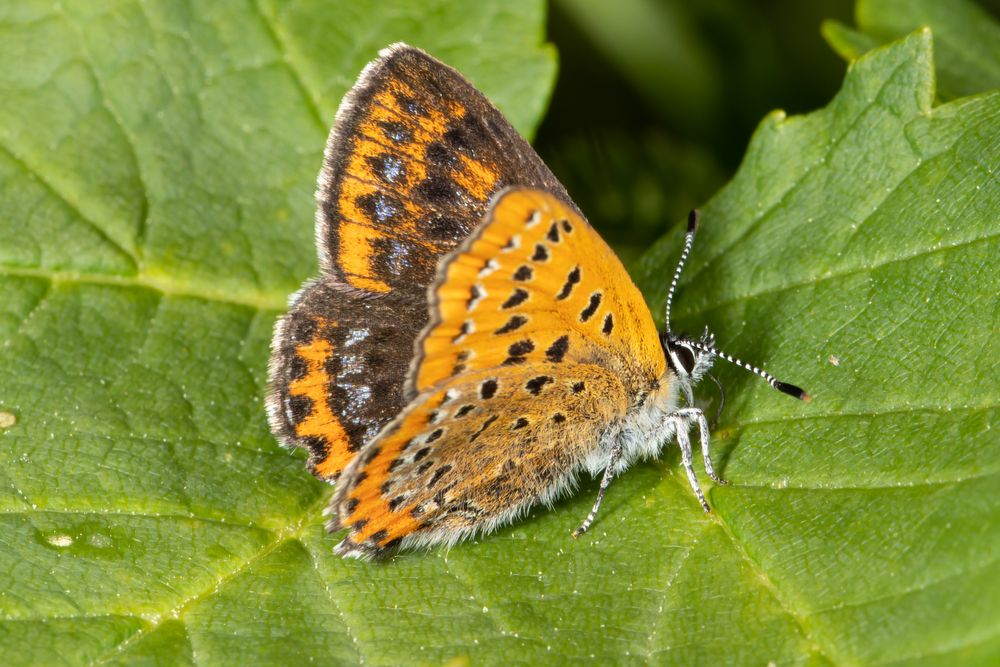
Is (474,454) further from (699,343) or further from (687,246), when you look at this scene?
(687,246)

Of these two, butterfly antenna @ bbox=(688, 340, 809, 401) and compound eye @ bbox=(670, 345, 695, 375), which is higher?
butterfly antenna @ bbox=(688, 340, 809, 401)

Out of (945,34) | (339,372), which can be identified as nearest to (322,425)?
(339,372)

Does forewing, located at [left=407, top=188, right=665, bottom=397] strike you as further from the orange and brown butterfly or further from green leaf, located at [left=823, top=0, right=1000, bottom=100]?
green leaf, located at [left=823, top=0, right=1000, bottom=100]

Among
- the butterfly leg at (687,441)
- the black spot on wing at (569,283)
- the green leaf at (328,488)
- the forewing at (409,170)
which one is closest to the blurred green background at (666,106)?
the green leaf at (328,488)

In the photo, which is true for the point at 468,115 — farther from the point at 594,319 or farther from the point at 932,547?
the point at 932,547

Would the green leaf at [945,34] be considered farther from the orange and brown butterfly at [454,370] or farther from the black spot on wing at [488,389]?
the black spot on wing at [488,389]

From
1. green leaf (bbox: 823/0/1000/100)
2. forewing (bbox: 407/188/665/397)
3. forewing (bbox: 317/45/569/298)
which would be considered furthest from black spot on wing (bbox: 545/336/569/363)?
green leaf (bbox: 823/0/1000/100)
